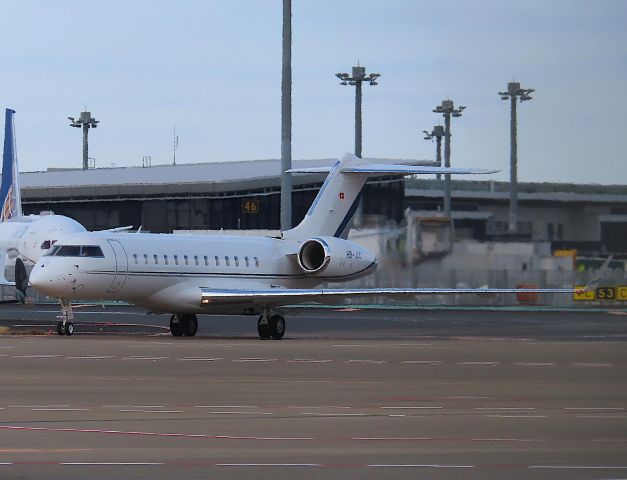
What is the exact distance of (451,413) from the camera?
660 inches

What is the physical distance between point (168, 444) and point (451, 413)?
460 centimetres

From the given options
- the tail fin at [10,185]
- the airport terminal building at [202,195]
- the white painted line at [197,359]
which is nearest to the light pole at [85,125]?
the airport terminal building at [202,195]

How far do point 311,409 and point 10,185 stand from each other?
3960 cm

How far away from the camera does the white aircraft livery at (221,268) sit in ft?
120

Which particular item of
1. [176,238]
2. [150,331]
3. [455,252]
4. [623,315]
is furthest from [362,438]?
[623,315]

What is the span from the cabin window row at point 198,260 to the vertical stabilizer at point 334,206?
2801 millimetres

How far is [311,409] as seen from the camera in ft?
56.1

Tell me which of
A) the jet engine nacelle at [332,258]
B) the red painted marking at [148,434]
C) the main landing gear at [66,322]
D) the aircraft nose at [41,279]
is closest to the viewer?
the red painted marking at [148,434]

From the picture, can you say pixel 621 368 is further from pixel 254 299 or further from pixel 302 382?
pixel 254 299

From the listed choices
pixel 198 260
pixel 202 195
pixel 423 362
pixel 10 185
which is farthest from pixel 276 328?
pixel 202 195

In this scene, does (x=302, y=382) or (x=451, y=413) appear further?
(x=302, y=382)

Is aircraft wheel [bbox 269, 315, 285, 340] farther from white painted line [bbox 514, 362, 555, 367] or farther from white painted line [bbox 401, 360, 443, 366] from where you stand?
white painted line [bbox 514, 362, 555, 367]

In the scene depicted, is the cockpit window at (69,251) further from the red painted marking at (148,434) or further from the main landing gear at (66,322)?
the red painted marking at (148,434)

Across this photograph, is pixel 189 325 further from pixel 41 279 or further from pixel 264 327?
pixel 41 279
